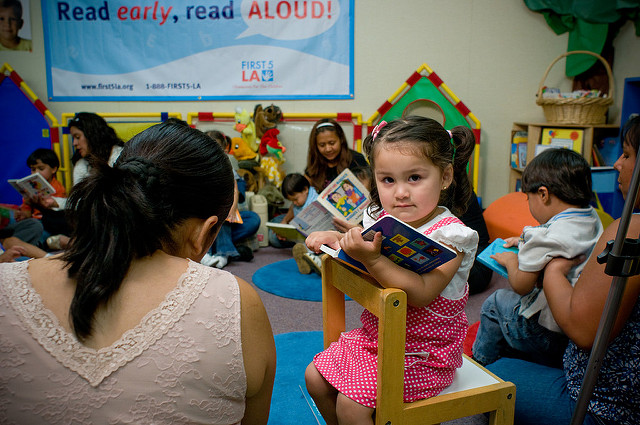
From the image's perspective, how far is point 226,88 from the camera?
14.7 feet

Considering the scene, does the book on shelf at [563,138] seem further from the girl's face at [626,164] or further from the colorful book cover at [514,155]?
the girl's face at [626,164]

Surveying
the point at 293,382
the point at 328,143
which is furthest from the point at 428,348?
the point at 328,143

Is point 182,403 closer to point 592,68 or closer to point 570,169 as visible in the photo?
point 570,169

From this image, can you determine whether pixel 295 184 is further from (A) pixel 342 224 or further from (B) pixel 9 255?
(B) pixel 9 255

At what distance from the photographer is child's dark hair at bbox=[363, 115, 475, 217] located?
1.27 meters

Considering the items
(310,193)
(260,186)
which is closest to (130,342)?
(310,193)

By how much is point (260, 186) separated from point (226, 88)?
2.91 feet

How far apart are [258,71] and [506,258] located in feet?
10.4

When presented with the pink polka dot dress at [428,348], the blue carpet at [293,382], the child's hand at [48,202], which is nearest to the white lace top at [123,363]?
the pink polka dot dress at [428,348]

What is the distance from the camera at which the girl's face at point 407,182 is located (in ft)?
4.14

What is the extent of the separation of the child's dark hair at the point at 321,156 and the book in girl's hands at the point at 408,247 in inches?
95.7

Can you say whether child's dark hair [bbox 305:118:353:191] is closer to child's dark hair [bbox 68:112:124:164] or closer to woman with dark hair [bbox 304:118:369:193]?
woman with dark hair [bbox 304:118:369:193]

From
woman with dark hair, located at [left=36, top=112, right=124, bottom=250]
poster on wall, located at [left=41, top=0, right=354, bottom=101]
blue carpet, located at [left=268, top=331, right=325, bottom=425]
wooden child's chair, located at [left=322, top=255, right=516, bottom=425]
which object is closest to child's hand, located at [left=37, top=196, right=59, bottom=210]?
woman with dark hair, located at [left=36, top=112, right=124, bottom=250]

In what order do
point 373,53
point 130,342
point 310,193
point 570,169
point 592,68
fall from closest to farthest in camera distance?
1. point 130,342
2. point 570,169
3. point 310,193
4. point 592,68
5. point 373,53
